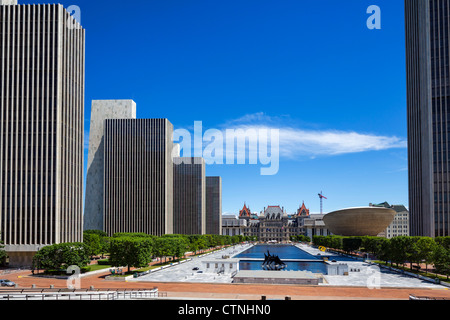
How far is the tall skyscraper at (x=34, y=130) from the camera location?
11081 centimetres

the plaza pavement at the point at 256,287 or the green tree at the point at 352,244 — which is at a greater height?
the plaza pavement at the point at 256,287

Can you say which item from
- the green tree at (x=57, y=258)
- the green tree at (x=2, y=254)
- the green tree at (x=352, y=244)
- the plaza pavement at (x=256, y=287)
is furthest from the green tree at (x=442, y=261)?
the green tree at (x=2, y=254)

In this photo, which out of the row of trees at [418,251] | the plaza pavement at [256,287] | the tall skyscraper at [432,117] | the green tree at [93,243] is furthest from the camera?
the tall skyscraper at [432,117]

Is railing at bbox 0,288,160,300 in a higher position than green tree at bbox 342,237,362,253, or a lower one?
higher

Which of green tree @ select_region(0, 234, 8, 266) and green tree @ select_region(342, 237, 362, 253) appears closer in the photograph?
green tree @ select_region(0, 234, 8, 266)

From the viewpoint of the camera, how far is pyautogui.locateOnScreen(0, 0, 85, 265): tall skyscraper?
4363 inches

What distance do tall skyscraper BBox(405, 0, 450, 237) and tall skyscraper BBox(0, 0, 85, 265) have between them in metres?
113

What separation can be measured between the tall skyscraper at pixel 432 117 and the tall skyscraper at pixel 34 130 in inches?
4449

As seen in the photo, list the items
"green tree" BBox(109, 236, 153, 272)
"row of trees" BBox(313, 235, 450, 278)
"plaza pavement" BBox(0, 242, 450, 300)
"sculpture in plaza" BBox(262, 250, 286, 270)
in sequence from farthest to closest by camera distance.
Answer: "sculpture in plaza" BBox(262, 250, 286, 270) < "green tree" BBox(109, 236, 153, 272) < "row of trees" BBox(313, 235, 450, 278) < "plaza pavement" BBox(0, 242, 450, 300)

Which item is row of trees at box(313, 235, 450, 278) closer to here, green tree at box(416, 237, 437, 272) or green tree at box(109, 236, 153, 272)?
green tree at box(416, 237, 437, 272)

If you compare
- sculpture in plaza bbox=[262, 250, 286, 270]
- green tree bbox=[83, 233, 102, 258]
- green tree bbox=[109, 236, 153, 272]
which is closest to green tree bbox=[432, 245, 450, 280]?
sculpture in plaza bbox=[262, 250, 286, 270]

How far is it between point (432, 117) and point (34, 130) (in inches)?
4847

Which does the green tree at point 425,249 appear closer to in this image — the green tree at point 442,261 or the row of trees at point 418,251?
the row of trees at point 418,251

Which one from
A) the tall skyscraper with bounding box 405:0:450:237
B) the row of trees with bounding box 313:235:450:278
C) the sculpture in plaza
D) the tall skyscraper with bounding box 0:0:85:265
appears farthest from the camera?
the tall skyscraper with bounding box 405:0:450:237
